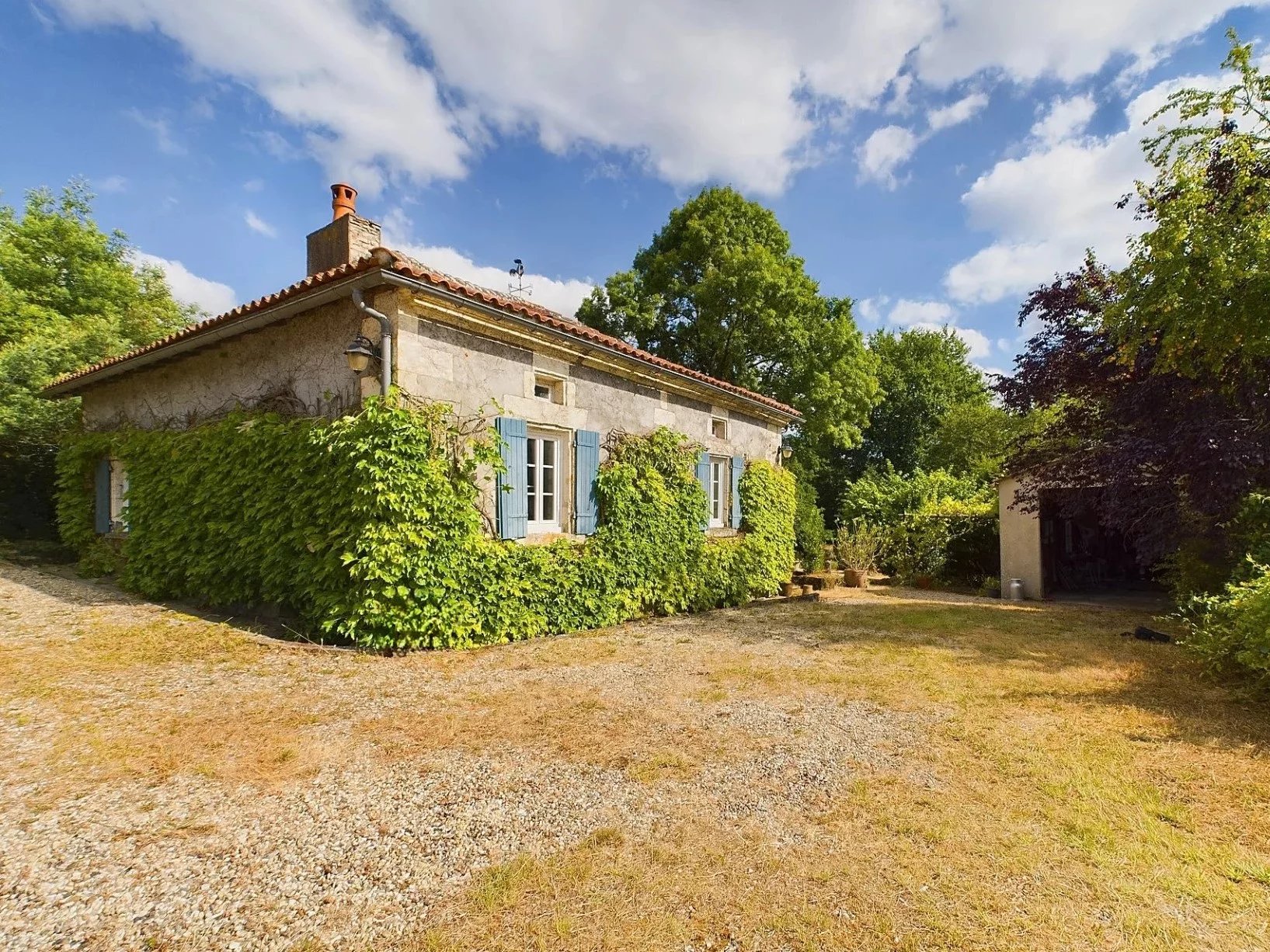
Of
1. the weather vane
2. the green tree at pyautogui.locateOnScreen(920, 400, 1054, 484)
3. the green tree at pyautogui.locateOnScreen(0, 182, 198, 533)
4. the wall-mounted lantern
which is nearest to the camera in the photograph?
the wall-mounted lantern

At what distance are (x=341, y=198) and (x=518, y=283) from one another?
594cm

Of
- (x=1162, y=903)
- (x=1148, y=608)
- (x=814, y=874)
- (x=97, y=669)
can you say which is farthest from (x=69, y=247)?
(x=1148, y=608)

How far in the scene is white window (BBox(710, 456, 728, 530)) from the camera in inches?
431

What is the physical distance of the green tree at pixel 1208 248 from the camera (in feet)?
22.2

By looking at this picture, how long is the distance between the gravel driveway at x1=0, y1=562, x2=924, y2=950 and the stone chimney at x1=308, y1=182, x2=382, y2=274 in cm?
583

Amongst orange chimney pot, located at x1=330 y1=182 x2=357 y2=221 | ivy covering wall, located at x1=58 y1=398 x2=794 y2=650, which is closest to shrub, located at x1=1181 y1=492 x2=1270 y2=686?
ivy covering wall, located at x1=58 y1=398 x2=794 y2=650

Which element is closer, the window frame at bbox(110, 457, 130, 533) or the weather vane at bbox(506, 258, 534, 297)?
the window frame at bbox(110, 457, 130, 533)

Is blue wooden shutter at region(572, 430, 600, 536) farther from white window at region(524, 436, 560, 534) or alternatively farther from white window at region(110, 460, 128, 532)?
white window at region(110, 460, 128, 532)

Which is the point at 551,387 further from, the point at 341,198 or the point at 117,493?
the point at 117,493

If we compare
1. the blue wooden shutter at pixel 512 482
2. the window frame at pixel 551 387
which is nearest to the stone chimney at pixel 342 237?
the window frame at pixel 551 387

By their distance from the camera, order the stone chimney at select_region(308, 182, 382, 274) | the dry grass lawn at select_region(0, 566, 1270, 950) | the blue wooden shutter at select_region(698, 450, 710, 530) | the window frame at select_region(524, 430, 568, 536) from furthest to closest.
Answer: the blue wooden shutter at select_region(698, 450, 710, 530) < the stone chimney at select_region(308, 182, 382, 274) < the window frame at select_region(524, 430, 568, 536) < the dry grass lawn at select_region(0, 566, 1270, 950)

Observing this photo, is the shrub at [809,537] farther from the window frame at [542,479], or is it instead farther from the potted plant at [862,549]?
the window frame at [542,479]

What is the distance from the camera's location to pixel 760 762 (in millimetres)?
3699

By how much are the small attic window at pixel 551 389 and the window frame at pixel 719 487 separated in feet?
12.6
